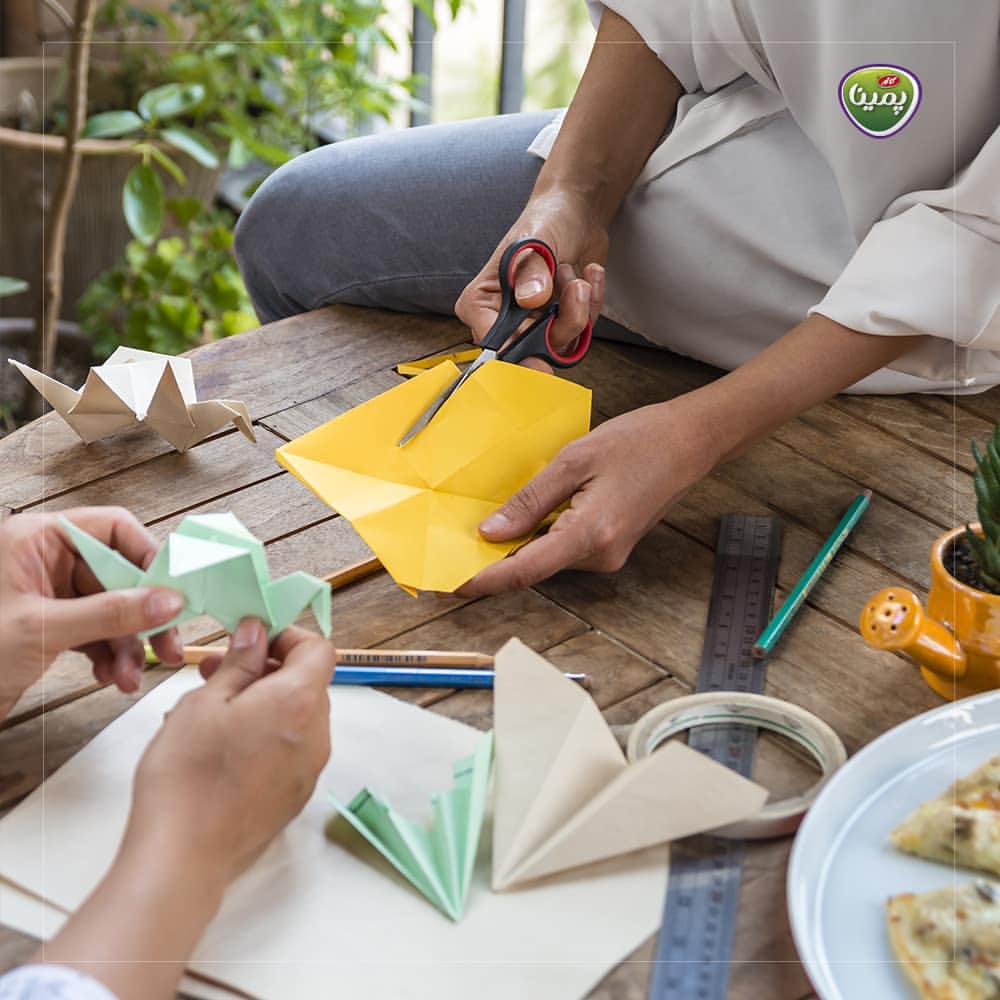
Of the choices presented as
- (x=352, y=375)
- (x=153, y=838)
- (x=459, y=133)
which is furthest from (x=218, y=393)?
(x=153, y=838)

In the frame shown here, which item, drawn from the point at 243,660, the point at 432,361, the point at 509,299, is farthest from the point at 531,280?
the point at 243,660

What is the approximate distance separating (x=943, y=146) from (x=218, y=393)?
2.17 ft

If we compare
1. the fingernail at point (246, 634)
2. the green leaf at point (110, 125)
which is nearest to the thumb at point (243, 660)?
the fingernail at point (246, 634)

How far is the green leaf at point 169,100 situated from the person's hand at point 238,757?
1580 millimetres

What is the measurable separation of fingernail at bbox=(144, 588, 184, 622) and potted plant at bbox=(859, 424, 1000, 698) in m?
0.40

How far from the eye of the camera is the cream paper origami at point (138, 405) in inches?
41.1

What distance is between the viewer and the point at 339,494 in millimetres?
916

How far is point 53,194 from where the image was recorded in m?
2.28

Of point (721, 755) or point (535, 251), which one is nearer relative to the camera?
point (721, 755)

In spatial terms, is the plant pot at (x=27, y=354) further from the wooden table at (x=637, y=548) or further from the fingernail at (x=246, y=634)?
the fingernail at (x=246, y=634)

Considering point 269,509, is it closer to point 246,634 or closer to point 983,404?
point 246,634

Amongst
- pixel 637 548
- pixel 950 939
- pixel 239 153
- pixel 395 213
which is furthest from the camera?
pixel 239 153

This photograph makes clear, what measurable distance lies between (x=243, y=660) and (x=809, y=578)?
1.39 ft

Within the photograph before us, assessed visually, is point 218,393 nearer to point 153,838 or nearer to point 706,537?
point 706,537
